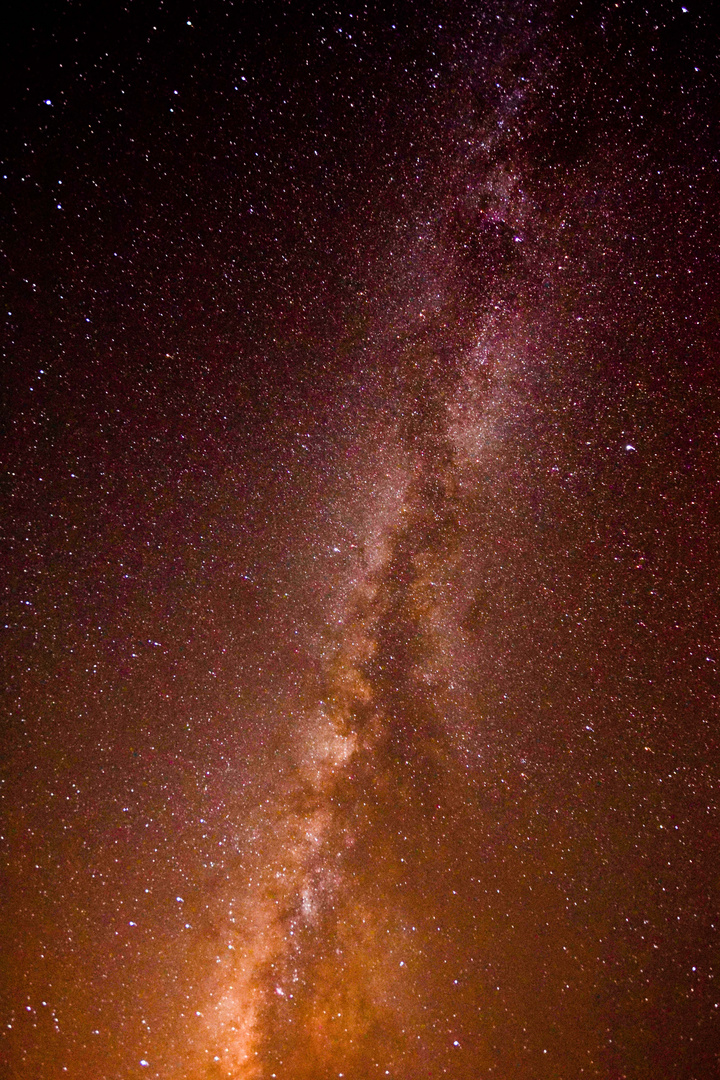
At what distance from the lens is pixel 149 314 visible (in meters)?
0.99

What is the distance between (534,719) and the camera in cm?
121

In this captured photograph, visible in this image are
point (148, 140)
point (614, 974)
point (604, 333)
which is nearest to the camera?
point (148, 140)

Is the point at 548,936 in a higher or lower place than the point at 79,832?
lower

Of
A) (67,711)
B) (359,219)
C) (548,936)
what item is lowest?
(548,936)

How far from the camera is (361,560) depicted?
1.16 meters

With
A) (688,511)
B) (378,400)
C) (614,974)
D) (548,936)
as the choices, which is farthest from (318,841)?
(688,511)

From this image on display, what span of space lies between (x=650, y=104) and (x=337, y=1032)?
2.36m

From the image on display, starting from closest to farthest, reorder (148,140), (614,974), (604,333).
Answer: (148,140)
(604,333)
(614,974)

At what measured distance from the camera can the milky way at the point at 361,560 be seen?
36.0 inches

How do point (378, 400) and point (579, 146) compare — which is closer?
point (579, 146)

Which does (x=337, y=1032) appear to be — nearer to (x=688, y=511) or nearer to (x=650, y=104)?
(x=688, y=511)

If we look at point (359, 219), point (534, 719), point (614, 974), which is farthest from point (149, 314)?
point (614, 974)

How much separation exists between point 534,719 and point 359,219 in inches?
51.3

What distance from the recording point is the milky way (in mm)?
914
